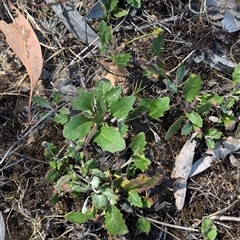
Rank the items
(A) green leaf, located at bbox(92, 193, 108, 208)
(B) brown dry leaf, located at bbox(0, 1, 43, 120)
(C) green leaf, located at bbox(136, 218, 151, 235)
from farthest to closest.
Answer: (B) brown dry leaf, located at bbox(0, 1, 43, 120) < (C) green leaf, located at bbox(136, 218, 151, 235) < (A) green leaf, located at bbox(92, 193, 108, 208)

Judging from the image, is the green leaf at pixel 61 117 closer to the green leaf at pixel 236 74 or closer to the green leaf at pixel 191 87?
the green leaf at pixel 191 87

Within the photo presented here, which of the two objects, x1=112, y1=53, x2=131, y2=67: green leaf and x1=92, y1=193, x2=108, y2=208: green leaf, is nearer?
x1=92, y1=193, x2=108, y2=208: green leaf

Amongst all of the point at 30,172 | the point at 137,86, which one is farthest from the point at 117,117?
the point at 30,172

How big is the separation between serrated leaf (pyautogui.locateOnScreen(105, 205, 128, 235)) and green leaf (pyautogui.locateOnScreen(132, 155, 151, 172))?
0.60 feet

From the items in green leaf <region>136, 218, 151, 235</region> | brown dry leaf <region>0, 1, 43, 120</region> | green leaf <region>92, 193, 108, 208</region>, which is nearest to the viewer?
green leaf <region>92, 193, 108, 208</region>

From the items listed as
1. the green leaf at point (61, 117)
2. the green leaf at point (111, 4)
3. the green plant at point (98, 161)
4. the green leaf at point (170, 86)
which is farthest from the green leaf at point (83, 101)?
the green leaf at point (111, 4)

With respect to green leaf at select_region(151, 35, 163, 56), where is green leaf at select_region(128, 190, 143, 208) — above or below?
below

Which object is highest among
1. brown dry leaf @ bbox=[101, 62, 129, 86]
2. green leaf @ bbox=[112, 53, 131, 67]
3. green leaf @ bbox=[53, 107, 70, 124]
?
green leaf @ bbox=[112, 53, 131, 67]

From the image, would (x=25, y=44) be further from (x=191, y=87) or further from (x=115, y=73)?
(x=191, y=87)

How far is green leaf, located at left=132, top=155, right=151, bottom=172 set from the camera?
1.99 metres

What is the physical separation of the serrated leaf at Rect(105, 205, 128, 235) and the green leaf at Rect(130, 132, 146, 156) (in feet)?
0.76

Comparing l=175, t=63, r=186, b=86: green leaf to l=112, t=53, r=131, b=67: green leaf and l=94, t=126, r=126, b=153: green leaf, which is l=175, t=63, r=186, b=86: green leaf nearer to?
l=112, t=53, r=131, b=67: green leaf

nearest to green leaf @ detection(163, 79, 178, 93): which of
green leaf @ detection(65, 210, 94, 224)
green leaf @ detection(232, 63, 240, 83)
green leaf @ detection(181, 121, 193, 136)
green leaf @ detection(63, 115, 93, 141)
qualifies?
green leaf @ detection(181, 121, 193, 136)

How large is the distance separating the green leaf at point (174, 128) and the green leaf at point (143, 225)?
34cm
